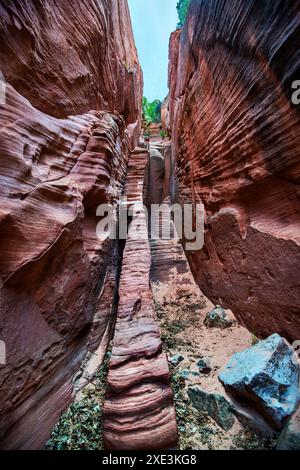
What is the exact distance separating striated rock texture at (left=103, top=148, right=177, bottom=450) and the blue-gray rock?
89cm

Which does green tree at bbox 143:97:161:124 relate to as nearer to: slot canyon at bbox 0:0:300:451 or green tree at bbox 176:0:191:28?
green tree at bbox 176:0:191:28

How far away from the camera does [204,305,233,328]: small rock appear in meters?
4.14

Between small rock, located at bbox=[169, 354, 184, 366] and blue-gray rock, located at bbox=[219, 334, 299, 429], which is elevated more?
blue-gray rock, located at bbox=[219, 334, 299, 429]

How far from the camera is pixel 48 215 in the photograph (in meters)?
3.12

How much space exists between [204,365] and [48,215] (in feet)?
11.1

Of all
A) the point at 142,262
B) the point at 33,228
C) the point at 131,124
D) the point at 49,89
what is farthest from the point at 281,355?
the point at 131,124

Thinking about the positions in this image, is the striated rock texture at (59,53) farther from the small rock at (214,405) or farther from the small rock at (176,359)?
the small rock at (214,405)

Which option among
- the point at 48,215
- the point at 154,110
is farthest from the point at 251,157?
the point at 154,110

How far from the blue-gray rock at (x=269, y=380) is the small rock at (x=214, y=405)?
0.59 ft

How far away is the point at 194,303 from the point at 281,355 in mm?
2642

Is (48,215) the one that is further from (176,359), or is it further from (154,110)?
(154,110)

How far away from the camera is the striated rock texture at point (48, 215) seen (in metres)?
2.54

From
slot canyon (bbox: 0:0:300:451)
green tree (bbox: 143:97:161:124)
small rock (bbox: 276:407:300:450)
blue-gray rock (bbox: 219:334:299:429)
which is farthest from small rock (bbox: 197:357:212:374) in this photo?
green tree (bbox: 143:97:161:124)

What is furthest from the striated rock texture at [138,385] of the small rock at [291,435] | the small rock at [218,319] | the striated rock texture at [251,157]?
the striated rock texture at [251,157]
